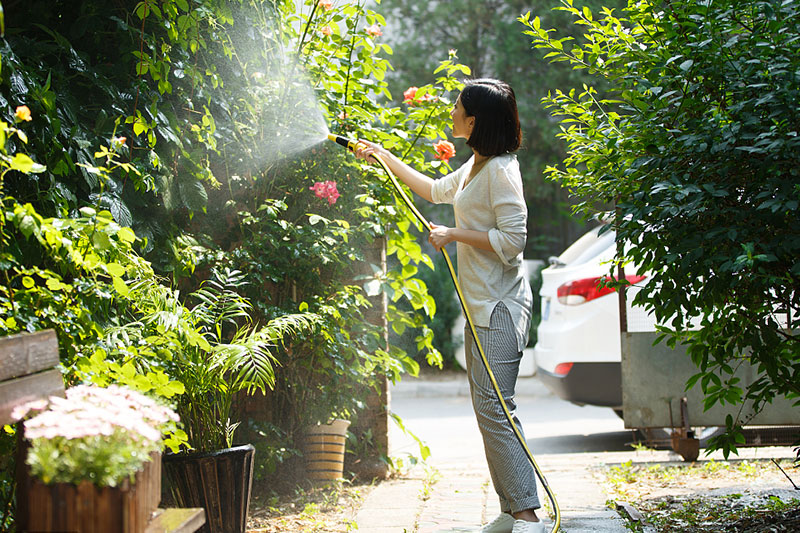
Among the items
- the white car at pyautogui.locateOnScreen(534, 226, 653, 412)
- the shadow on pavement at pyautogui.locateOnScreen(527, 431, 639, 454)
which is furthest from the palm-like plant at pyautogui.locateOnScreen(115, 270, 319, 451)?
the shadow on pavement at pyautogui.locateOnScreen(527, 431, 639, 454)

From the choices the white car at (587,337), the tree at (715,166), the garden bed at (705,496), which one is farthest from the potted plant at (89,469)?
the white car at (587,337)

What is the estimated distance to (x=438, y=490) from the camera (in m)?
4.29

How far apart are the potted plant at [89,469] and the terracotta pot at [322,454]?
2.41 meters

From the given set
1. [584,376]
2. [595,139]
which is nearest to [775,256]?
[595,139]

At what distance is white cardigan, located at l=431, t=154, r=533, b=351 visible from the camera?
305cm

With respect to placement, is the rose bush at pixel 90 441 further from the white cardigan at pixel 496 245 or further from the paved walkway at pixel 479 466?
the paved walkway at pixel 479 466

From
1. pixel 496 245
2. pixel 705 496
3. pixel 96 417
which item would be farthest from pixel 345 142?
pixel 705 496

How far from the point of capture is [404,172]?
374 centimetres

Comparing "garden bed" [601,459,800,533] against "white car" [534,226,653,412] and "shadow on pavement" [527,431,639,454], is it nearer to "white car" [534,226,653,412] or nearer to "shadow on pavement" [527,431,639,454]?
"white car" [534,226,653,412]

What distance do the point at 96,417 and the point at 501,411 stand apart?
1.72 m

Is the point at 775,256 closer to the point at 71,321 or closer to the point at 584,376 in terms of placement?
the point at 71,321

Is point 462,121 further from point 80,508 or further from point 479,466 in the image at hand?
point 479,466

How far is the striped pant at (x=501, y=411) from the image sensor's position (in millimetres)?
3027

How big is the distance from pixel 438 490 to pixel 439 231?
177 centimetres
